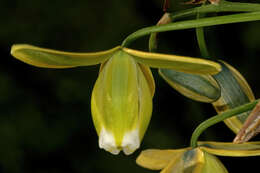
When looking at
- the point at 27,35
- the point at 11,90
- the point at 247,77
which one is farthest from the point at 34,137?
the point at 247,77

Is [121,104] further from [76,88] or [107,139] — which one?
[76,88]

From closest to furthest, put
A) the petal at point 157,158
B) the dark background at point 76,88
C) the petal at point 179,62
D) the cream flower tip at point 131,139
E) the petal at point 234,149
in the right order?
the petal at point 179,62, the cream flower tip at point 131,139, the petal at point 234,149, the petal at point 157,158, the dark background at point 76,88

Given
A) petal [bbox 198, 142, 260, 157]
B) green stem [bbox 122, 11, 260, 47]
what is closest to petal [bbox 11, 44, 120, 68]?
green stem [bbox 122, 11, 260, 47]

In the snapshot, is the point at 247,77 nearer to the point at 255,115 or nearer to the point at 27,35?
the point at 27,35

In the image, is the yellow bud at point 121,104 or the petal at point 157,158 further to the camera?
the petal at point 157,158

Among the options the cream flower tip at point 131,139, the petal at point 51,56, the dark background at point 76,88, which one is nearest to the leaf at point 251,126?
the cream flower tip at point 131,139

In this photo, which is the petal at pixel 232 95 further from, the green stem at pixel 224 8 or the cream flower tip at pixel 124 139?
the cream flower tip at pixel 124 139

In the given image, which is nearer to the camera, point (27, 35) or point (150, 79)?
point (150, 79)
